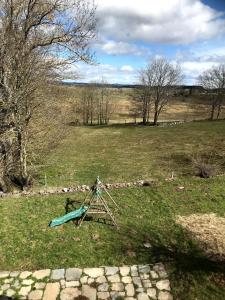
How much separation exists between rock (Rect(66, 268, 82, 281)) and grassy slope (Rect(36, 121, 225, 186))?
1169cm

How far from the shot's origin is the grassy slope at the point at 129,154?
24094 millimetres

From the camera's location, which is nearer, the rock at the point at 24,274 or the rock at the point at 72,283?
the rock at the point at 72,283

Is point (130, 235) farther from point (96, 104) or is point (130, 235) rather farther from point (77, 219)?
point (96, 104)

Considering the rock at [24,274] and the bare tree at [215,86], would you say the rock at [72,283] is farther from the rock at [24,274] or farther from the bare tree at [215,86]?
the bare tree at [215,86]

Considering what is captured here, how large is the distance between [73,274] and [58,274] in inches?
16.0

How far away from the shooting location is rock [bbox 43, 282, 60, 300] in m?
8.40

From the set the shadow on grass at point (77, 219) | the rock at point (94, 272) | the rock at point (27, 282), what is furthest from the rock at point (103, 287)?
the shadow on grass at point (77, 219)

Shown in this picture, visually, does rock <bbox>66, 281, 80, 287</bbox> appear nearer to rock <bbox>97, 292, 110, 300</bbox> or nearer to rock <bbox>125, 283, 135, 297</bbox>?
rock <bbox>97, 292, 110, 300</bbox>

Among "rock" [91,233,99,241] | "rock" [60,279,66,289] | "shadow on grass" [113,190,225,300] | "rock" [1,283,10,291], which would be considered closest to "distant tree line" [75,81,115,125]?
"shadow on grass" [113,190,225,300]

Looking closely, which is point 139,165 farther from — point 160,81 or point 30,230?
point 160,81

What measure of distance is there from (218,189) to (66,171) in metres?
12.5

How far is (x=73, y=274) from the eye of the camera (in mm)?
9312

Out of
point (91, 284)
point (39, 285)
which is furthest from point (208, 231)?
point (39, 285)

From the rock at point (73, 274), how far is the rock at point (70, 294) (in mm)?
438
